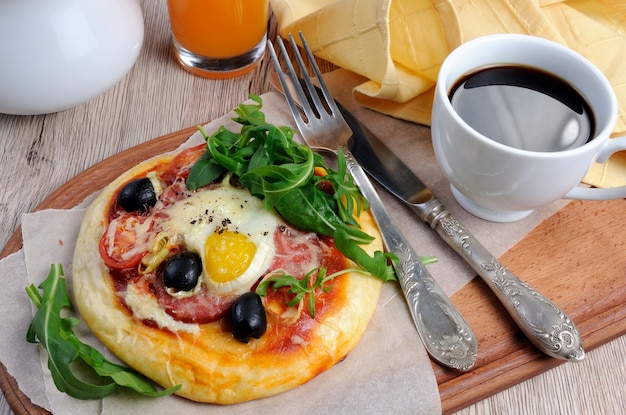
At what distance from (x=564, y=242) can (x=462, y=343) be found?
55 centimetres

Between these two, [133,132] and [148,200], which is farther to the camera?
[133,132]

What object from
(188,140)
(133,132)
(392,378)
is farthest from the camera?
(133,132)

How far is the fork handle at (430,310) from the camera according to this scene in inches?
69.7

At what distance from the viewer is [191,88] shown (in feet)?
A: 8.64

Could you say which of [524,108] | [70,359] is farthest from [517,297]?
[70,359]

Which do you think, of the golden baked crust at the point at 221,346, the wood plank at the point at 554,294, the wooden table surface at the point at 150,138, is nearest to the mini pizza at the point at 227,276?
the golden baked crust at the point at 221,346

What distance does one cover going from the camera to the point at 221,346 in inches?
65.8

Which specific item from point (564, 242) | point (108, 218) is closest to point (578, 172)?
point (564, 242)

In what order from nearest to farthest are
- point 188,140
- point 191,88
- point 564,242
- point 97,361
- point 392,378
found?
point 97,361 → point 392,378 → point 564,242 → point 188,140 → point 191,88

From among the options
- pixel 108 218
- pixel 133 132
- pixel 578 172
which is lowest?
pixel 133 132

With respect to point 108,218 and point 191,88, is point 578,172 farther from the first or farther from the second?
point 191,88

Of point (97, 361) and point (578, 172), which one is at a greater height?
point (578, 172)

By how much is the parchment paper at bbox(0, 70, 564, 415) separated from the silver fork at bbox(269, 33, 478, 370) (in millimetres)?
45

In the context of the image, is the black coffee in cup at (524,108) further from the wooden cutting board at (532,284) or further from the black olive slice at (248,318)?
the black olive slice at (248,318)
